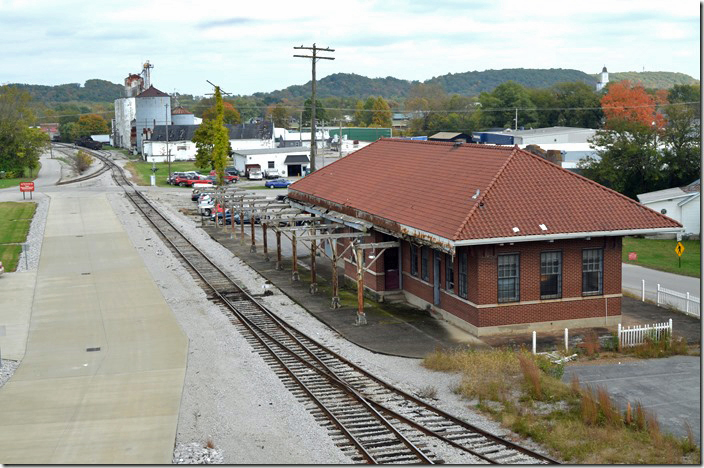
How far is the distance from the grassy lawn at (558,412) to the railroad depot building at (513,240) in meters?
3.26

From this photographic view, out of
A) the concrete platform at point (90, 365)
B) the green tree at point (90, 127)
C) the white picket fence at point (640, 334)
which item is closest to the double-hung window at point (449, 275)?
the white picket fence at point (640, 334)

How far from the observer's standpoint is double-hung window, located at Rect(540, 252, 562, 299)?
26188 mm

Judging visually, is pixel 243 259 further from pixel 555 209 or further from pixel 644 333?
pixel 644 333

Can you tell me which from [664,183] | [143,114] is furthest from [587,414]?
[143,114]

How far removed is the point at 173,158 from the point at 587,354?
106 meters

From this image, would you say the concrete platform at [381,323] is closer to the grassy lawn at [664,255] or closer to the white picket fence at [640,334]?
the white picket fence at [640,334]

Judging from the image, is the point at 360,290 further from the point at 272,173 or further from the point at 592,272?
the point at 272,173

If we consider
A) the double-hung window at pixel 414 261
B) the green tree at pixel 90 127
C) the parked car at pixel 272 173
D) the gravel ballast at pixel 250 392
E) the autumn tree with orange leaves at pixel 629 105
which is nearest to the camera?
the gravel ballast at pixel 250 392

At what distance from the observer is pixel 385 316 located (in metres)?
28.9

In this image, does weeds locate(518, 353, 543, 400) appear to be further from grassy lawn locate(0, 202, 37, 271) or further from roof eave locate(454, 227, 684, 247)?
grassy lawn locate(0, 202, 37, 271)

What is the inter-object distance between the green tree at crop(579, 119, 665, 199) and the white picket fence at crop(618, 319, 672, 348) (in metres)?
40.4

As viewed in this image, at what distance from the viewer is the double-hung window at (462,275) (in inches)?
1043

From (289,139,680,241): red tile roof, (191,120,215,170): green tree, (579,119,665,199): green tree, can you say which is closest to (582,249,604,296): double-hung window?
(289,139,680,241): red tile roof

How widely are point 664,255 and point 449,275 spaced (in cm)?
2254
